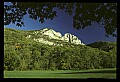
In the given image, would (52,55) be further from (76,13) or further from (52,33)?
(76,13)

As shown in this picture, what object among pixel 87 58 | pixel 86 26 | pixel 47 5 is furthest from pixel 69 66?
pixel 47 5

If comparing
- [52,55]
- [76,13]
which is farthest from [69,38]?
[52,55]

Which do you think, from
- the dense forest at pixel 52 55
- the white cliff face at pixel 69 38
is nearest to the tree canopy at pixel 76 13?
the white cliff face at pixel 69 38

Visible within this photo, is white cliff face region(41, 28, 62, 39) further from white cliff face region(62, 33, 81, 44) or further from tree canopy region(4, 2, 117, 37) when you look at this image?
tree canopy region(4, 2, 117, 37)

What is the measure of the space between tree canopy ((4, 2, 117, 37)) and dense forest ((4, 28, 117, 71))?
0.44 m

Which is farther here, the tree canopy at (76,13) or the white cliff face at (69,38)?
the white cliff face at (69,38)

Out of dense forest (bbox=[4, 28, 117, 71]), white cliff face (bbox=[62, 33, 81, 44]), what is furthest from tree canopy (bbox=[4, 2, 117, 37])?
dense forest (bbox=[4, 28, 117, 71])

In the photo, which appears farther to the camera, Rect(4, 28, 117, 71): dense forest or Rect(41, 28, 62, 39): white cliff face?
Rect(4, 28, 117, 71): dense forest

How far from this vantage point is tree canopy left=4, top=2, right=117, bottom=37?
5586 mm

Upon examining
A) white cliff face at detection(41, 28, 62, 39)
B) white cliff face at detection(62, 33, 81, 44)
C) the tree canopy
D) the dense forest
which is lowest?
the dense forest

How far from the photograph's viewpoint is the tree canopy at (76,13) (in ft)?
18.3

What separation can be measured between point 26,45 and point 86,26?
1790 mm

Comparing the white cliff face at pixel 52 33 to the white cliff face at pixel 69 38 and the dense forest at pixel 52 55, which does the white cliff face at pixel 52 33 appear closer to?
the white cliff face at pixel 69 38

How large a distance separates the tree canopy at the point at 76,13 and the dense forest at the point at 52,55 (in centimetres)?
44
